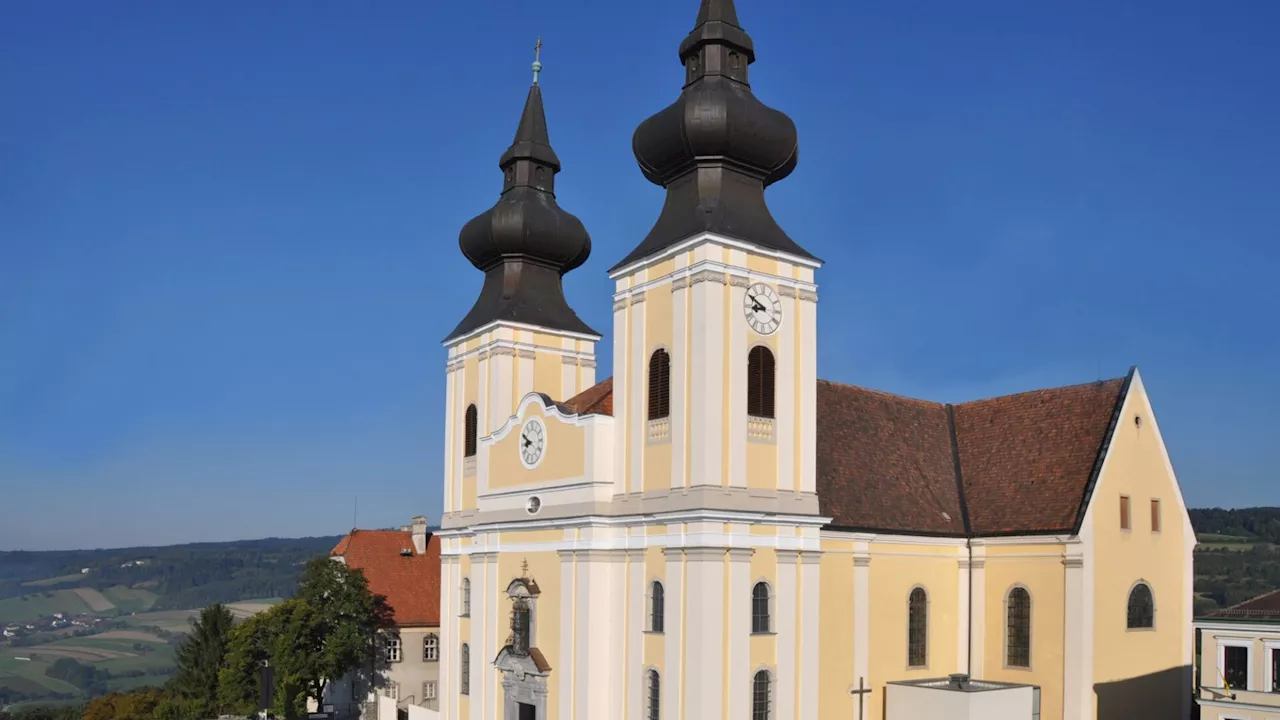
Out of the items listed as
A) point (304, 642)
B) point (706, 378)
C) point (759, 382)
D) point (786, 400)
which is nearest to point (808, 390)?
point (786, 400)

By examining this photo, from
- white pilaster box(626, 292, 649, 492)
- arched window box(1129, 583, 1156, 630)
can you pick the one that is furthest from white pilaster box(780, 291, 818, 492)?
arched window box(1129, 583, 1156, 630)

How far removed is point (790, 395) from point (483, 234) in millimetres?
12990

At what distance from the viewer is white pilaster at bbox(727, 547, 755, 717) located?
88.2ft

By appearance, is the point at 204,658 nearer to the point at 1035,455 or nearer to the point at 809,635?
the point at 809,635

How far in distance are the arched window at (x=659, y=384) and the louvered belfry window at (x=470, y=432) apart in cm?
997

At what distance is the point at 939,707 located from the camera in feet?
97.1

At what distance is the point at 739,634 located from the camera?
27047mm

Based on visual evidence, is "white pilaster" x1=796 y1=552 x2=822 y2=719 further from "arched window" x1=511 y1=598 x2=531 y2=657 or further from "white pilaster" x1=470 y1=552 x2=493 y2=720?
"white pilaster" x1=470 y1=552 x2=493 y2=720

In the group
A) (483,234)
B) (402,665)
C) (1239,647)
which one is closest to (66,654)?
(402,665)

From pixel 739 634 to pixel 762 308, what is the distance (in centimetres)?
749

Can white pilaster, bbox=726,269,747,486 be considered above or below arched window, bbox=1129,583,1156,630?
above

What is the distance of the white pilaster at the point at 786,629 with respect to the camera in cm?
2781

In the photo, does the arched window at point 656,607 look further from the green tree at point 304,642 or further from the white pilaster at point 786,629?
the green tree at point 304,642

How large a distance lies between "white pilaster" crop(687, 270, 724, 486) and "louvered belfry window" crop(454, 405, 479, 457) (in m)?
12.0
